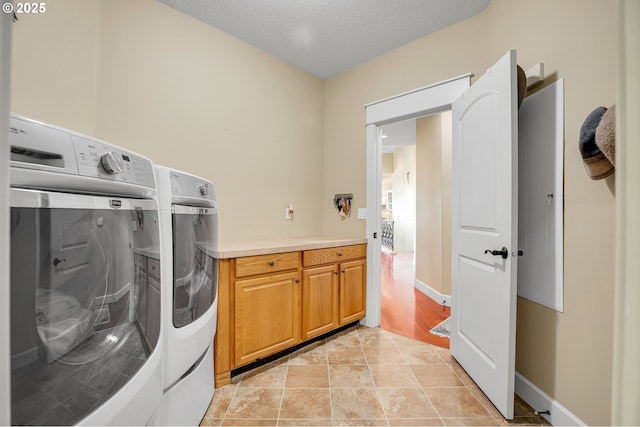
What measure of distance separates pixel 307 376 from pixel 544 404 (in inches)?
53.7

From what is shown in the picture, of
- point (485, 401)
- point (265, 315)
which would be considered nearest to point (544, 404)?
point (485, 401)

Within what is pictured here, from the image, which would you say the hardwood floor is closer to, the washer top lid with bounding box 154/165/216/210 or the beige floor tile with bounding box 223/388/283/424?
the beige floor tile with bounding box 223/388/283/424

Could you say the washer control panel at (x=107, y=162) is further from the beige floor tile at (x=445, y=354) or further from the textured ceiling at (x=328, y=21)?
the beige floor tile at (x=445, y=354)

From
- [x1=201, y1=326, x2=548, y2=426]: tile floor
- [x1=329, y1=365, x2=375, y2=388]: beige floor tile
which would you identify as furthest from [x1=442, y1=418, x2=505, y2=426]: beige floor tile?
[x1=329, y1=365, x2=375, y2=388]: beige floor tile

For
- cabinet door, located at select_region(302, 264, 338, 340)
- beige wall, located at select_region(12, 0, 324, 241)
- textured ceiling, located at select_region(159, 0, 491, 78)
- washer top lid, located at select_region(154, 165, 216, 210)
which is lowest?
cabinet door, located at select_region(302, 264, 338, 340)

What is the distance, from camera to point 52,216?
0.59 metres

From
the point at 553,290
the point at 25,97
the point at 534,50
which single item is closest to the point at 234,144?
the point at 25,97

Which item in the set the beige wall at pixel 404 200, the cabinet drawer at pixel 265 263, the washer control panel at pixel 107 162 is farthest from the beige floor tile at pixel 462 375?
the beige wall at pixel 404 200

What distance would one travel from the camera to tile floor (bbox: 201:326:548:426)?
1458mm

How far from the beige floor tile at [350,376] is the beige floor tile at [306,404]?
0.12m

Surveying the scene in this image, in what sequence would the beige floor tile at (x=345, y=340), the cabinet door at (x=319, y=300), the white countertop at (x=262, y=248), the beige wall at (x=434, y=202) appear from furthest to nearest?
the beige wall at (x=434, y=202)
the beige floor tile at (x=345, y=340)
the cabinet door at (x=319, y=300)
the white countertop at (x=262, y=248)

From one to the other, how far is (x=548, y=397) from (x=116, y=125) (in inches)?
120

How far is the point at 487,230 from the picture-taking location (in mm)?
1676

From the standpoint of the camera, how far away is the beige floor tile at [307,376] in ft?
5.75
